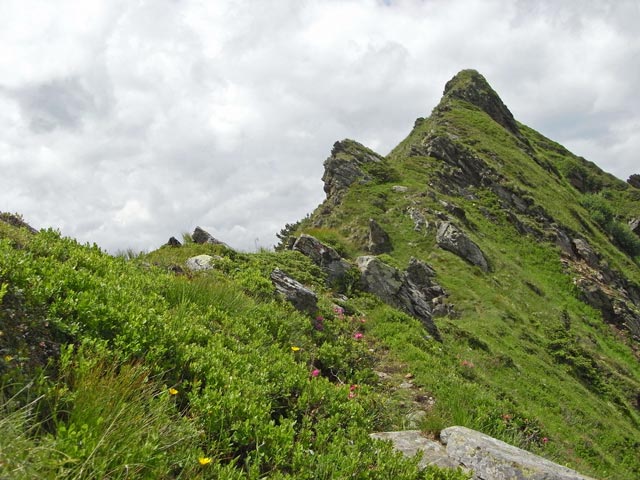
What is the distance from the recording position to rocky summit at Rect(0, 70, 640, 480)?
11.8 feet

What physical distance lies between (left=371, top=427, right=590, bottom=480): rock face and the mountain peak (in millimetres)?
81219

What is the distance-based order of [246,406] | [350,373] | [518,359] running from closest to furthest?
[246,406]
[350,373]
[518,359]

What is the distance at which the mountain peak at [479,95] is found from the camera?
8100cm

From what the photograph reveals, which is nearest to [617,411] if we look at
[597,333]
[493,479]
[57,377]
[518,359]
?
[518,359]

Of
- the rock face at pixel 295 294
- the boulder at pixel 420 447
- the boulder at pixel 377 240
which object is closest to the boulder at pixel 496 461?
the boulder at pixel 420 447

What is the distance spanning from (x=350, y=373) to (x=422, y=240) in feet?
76.7

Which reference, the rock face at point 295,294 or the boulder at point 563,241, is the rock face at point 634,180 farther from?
the rock face at point 295,294

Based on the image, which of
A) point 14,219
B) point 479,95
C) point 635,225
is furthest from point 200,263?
point 635,225

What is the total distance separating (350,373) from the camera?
29.5 ft

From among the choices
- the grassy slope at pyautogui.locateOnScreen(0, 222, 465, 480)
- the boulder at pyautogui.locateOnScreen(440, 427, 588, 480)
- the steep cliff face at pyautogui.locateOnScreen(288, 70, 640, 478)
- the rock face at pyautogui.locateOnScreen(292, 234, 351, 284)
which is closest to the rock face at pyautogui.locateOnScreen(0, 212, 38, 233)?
the grassy slope at pyautogui.locateOnScreen(0, 222, 465, 480)

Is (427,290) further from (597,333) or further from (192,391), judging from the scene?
(192,391)

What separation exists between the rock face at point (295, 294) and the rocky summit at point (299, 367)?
0.06 m

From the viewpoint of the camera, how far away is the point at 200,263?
40.2 ft

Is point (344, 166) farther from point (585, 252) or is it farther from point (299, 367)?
point (299, 367)
